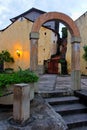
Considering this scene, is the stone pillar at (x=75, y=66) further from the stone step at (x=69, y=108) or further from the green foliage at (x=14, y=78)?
the green foliage at (x=14, y=78)

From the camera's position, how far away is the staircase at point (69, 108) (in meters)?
6.12

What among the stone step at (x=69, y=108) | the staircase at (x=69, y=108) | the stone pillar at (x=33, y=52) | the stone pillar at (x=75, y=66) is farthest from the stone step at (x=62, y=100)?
the stone pillar at (x=33, y=52)

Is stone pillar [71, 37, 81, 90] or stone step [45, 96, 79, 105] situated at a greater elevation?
stone pillar [71, 37, 81, 90]

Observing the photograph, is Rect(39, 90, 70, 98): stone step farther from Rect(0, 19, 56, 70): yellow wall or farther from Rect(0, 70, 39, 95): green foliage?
Rect(0, 19, 56, 70): yellow wall

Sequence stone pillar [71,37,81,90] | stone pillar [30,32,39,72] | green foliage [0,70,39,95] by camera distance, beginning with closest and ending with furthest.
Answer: green foliage [0,70,39,95] → stone pillar [30,32,39,72] → stone pillar [71,37,81,90]

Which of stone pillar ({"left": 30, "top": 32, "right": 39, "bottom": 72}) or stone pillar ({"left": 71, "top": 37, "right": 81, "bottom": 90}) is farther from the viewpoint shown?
stone pillar ({"left": 71, "top": 37, "right": 81, "bottom": 90})

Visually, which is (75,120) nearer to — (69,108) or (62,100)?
(69,108)

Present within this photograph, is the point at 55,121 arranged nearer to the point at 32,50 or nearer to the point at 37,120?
the point at 37,120

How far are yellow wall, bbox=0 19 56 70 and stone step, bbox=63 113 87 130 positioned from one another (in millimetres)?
13972

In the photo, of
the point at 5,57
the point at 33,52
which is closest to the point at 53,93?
the point at 33,52

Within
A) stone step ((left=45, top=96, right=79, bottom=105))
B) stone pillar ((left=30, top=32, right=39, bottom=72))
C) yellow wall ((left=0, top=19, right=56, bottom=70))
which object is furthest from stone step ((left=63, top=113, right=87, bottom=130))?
yellow wall ((left=0, top=19, right=56, bottom=70))

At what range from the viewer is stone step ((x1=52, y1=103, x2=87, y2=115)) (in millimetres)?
6586

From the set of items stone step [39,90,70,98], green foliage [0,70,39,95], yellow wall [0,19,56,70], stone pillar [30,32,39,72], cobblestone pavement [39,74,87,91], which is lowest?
stone step [39,90,70,98]

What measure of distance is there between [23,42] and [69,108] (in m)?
14.7
